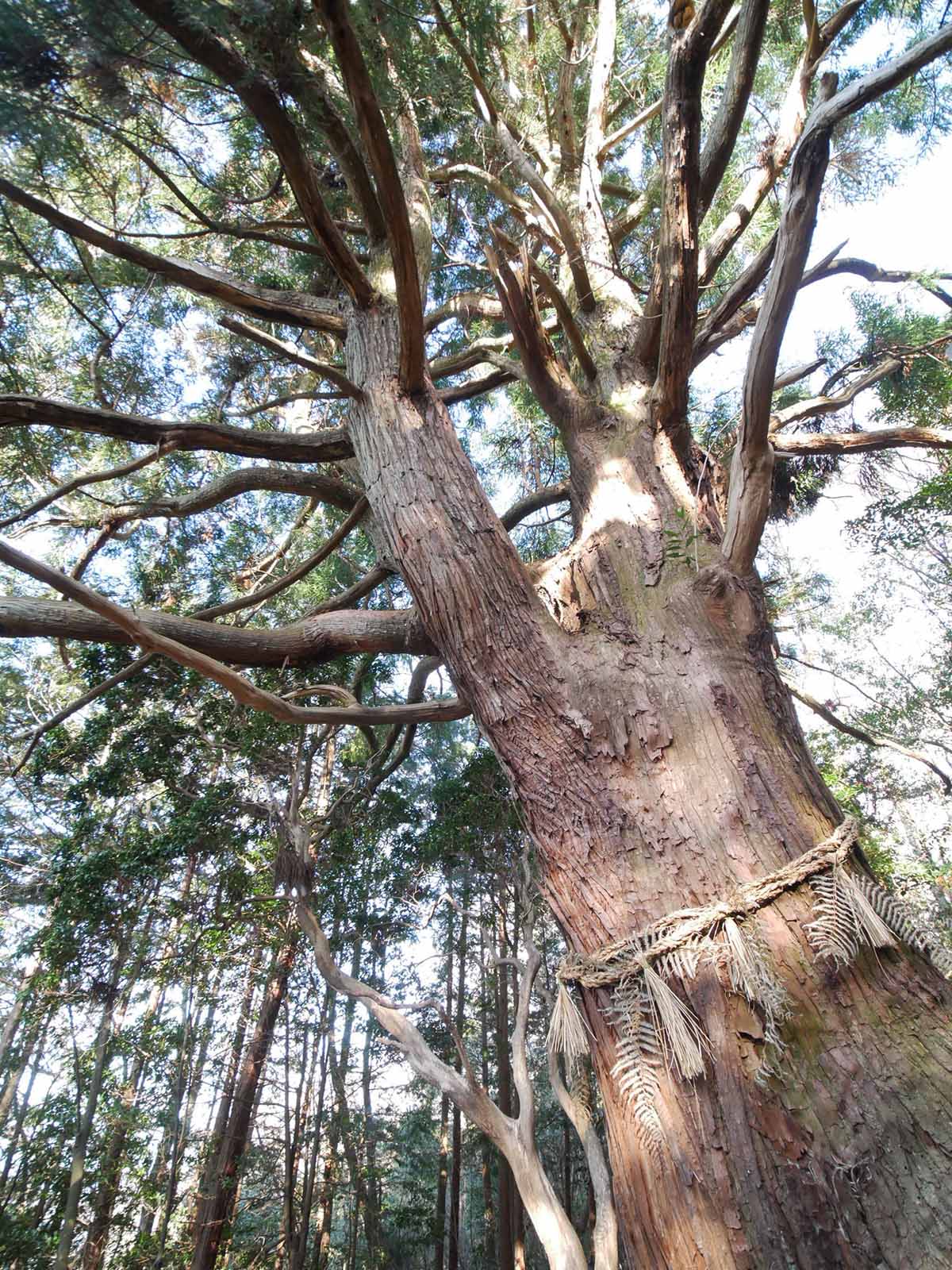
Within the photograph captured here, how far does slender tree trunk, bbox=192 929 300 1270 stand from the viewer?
→ 5.01 m

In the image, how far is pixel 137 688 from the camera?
462 centimetres

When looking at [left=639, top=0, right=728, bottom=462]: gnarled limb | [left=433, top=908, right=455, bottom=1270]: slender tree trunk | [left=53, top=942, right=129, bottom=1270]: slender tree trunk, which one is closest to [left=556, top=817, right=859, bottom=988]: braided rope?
[left=639, top=0, right=728, bottom=462]: gnarled limb

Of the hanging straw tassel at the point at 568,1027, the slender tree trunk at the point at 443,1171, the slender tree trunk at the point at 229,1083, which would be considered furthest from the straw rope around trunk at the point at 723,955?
the slender tree trunk at the point at 443,1171

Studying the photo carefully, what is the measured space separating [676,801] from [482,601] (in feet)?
2.19

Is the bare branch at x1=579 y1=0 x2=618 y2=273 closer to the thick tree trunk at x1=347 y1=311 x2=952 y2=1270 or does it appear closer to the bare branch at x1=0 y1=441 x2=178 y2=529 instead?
the thick tree trunk at x1=347 y1=311 x2=952 y2=1270

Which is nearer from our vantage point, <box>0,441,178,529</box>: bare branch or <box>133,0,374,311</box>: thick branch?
<box>133,0,374,311</box>: thick branch

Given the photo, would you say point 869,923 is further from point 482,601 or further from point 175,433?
point 175,433

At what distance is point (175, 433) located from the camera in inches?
87.4

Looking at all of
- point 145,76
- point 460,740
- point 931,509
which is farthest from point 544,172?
point 460,740

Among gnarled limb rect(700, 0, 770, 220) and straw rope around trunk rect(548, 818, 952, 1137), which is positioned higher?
gnarled limb rect(700, 0, 770, 220)

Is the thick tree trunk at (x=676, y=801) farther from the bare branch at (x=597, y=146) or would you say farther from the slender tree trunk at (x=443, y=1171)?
the slender tree trunk at (x=443, y=1171)

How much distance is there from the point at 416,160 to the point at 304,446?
2062 millimetres

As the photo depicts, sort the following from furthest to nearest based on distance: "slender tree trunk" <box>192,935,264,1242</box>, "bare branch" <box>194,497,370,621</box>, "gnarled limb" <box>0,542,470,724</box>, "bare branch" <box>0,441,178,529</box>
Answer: "slender tree trunk" <box>192,935,264,1242</box> < "bare branch" <box>194,497,370,621</box> < "bare branch" <box>0,441,178,529</box> < "gnarled limb" <box>0,542,470,724</box>

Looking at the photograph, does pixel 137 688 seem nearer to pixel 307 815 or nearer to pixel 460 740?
pixel 307 815
